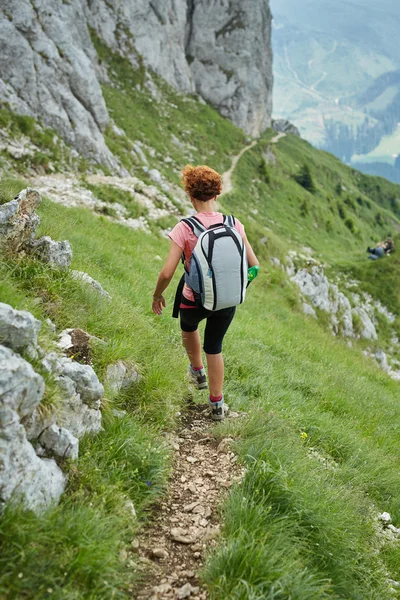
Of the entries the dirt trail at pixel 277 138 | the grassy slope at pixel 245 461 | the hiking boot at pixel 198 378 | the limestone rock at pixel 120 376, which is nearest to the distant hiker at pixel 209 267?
the hiking boot at pixel 198 378

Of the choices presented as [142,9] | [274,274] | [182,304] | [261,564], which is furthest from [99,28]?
[261,564]

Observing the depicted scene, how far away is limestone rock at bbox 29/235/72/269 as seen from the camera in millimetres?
5273

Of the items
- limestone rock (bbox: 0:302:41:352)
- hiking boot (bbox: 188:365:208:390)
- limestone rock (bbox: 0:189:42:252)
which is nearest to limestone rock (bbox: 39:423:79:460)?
limestone rock (bbox: 0:302:41:352)

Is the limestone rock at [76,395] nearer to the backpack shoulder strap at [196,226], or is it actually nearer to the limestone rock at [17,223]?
the backpack shoulder strap at [196,226]

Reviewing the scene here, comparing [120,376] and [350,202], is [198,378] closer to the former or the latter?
[120,376]

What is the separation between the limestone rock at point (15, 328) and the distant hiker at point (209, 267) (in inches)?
74.3

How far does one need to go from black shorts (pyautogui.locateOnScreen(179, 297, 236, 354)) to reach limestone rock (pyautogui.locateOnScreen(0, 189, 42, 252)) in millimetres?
2368

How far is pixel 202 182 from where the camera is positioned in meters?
4.62

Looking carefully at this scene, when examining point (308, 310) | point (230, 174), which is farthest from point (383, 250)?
point (230, 174)

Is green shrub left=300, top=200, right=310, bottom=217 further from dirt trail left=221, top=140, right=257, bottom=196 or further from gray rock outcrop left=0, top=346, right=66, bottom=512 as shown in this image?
gray rock outcrop left=0, top=346, right=66, bottom=512

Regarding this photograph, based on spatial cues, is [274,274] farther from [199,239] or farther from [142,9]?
[142,9]

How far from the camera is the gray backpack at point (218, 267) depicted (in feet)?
13.9

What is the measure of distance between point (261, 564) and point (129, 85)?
5701cm

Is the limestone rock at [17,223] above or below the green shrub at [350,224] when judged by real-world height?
above
